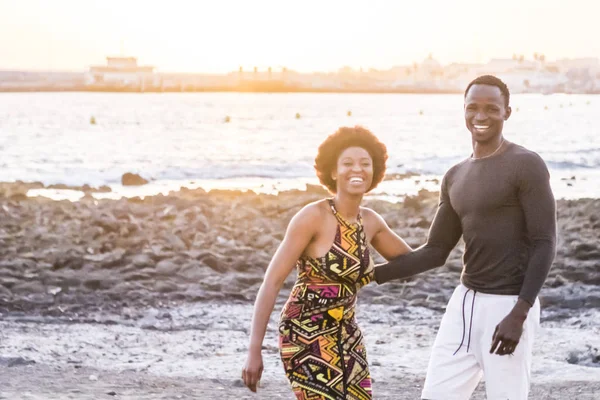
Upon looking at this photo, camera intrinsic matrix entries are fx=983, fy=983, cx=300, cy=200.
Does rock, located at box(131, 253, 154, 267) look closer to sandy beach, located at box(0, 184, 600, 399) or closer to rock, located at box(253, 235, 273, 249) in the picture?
sandy beach, located at box(0, 184, 600, 399)

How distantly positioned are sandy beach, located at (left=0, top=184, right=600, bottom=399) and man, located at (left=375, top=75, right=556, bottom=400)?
2610 mm

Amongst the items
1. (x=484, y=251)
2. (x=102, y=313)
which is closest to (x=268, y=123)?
(x=102, y=313)

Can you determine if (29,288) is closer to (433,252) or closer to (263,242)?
(263,242)

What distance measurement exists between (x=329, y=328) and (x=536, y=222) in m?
1.01

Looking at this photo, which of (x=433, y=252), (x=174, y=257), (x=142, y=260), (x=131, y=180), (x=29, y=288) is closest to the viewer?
(x=433, y=252)

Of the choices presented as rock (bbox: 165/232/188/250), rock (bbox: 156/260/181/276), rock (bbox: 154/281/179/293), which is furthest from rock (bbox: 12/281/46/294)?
rock (bbox: 165/232/188/250)

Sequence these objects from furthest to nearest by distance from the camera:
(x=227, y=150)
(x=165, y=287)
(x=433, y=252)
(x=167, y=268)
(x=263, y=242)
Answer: (x=227, y=150) < (x=263, y=242) < (x=167, y=268) < (x=165, y=287) < (x=433, y=252)

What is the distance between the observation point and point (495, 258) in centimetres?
444

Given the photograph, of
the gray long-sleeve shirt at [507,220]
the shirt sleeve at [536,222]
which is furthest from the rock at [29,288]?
the shirt sleeve at [536,222]

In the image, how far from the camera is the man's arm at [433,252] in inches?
190

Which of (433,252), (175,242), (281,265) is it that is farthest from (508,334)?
(175,242)

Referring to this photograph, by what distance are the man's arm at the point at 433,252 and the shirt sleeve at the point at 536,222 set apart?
0.55 metres

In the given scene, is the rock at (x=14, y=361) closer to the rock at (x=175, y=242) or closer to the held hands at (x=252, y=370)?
the held hands at (x=252, y=370)

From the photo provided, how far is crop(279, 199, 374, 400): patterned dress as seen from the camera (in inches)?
167
